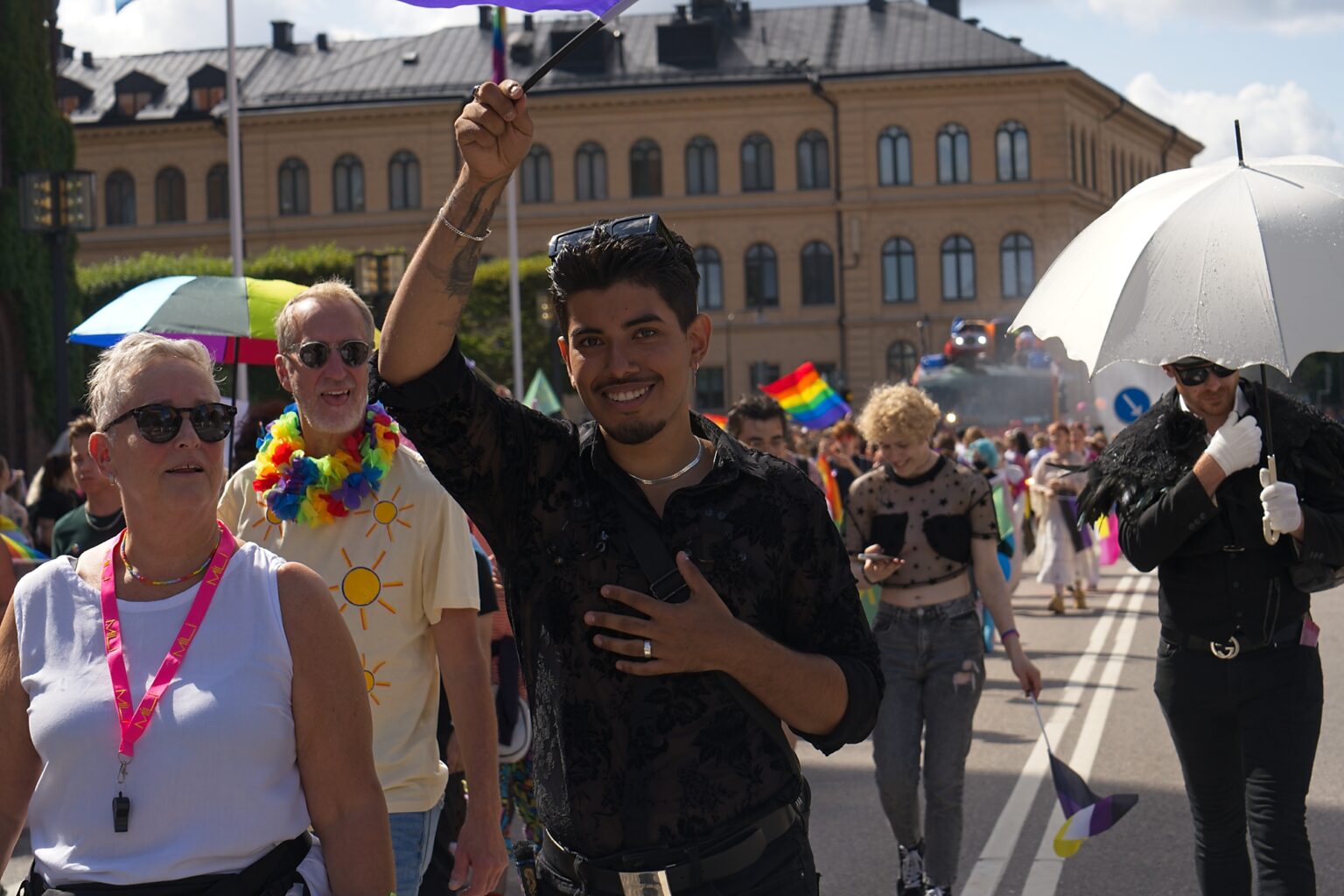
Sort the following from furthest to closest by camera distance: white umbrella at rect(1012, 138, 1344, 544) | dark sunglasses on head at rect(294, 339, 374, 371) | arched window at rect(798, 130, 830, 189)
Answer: arched window at rect(798, 130, 830, 189), white umbrella at rect(1012, 138, 1344, 544), dark sunglasses on head at rect(294, 339, 374, 371)

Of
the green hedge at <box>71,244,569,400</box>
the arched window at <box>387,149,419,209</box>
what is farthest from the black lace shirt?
the arched window at <box>387,149,419,209</box>

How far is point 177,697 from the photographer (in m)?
3.17

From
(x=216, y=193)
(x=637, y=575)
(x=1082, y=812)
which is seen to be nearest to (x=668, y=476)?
(x=637, y=575)

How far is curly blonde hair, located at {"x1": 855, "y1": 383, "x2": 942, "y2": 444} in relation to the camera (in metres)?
7.51

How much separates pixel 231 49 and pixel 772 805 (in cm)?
1721

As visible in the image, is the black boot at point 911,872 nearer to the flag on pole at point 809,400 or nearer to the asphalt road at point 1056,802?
the asphalt road at point 1056,802

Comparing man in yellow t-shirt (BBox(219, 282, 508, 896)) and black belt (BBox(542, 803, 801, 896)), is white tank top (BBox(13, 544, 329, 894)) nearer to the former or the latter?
black belt (BBox(542, 803, 801, 896))

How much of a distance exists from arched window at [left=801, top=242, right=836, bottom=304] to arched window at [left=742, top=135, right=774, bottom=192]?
2819 millimetres

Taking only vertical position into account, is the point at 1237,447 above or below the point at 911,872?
above

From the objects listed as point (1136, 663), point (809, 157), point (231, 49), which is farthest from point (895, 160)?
point (1136, 663)

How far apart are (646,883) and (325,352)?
1.96 meters

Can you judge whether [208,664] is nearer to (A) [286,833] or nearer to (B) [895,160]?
(A) [286,833]

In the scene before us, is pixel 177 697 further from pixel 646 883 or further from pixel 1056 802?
pixel 1056 802

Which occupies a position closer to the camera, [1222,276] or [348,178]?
[1222,276]
